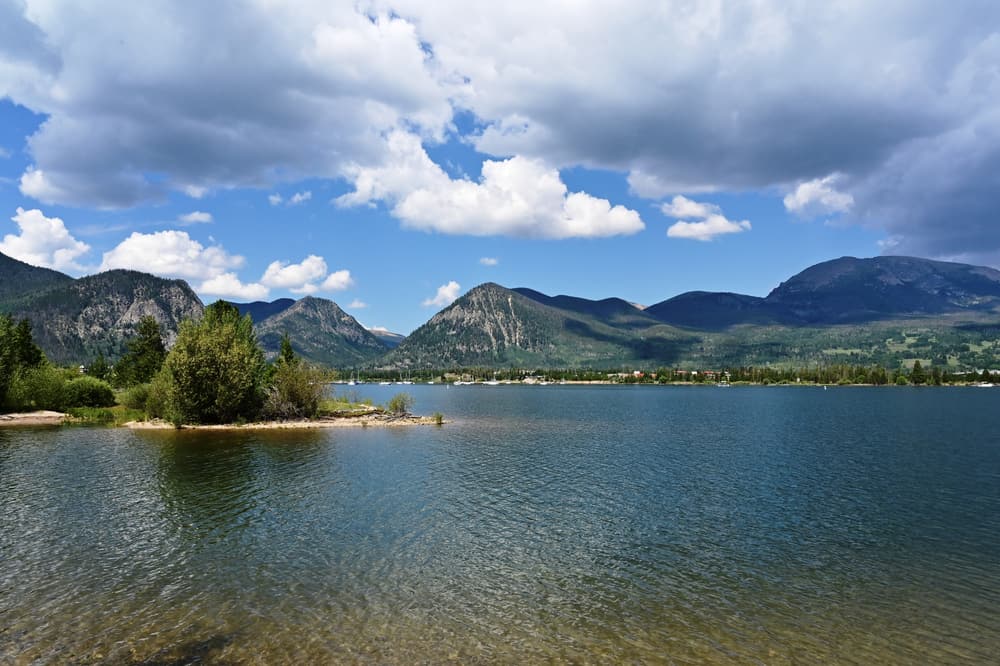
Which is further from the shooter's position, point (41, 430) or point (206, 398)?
point (206, 398)

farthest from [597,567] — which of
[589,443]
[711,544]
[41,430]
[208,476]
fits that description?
[41,430]

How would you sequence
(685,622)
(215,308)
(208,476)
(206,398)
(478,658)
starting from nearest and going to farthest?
(478,658), (685,622), (208,476), (206,398), (215,308)

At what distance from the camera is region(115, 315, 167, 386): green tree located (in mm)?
124319

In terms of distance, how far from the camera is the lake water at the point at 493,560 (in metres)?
19.8

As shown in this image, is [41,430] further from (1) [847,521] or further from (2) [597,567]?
(1) [847,521]

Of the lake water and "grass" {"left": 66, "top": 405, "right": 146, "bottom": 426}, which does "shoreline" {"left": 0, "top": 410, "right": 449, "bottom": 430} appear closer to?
"grass" {"left": 66, "top": 405, "right": 146, "bottom": 426}

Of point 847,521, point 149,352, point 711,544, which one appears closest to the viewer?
point 711,544

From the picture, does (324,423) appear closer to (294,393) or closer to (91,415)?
(294,393)

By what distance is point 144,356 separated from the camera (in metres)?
126

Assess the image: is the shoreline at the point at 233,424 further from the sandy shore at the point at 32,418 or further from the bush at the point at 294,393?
the bush at the point at 294,393

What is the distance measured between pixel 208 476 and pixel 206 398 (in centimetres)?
4716

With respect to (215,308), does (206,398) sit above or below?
below

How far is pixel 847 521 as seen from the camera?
36500mm

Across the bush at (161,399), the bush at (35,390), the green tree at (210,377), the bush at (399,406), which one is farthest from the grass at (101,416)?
the bush at (399,406)
